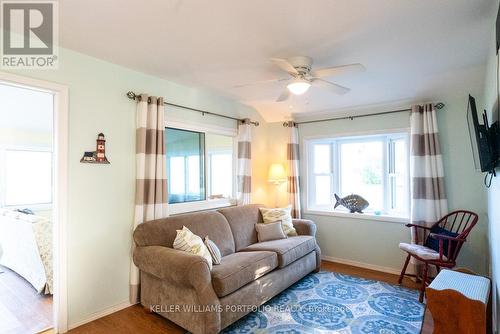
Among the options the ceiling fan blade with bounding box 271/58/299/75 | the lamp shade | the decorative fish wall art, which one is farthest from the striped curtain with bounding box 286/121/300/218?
the ceiling fan blade with bounding box 271/58/299/75

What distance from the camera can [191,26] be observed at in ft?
6.62

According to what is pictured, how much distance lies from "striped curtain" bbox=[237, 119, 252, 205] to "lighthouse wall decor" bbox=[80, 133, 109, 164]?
1.94m

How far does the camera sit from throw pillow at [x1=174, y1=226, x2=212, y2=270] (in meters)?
2.49

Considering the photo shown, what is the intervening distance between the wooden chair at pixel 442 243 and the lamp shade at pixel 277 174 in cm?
195

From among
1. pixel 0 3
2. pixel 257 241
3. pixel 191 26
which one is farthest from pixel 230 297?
pixel 0 3

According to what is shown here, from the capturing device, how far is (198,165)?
3684mm

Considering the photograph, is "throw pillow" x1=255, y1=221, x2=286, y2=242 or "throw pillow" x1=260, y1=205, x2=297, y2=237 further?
"throw pillow" x1=260, y1=205, x2=297, y2=237

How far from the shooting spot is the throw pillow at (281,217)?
3.67m

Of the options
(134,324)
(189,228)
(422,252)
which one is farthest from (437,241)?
(134,324)

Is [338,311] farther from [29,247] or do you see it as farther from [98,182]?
[29,247]

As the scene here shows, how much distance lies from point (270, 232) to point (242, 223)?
38cm

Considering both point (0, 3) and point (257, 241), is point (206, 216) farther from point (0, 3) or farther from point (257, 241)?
point (0, 3)

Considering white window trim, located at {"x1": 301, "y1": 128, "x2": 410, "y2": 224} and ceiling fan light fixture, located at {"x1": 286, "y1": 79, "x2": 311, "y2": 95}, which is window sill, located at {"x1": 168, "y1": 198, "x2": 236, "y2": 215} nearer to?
white window trim, located at {"x1": 301, "y1": 128, "x2": 410, "y2": 224}

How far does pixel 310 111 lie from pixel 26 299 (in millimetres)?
4334
